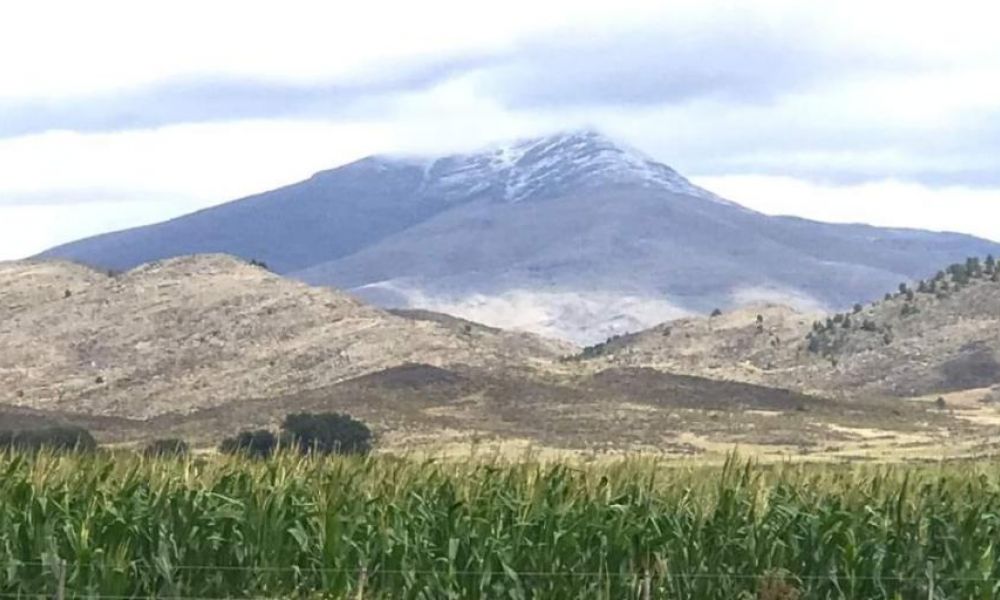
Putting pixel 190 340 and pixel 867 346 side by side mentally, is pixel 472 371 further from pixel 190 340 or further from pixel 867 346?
pixel 867 346

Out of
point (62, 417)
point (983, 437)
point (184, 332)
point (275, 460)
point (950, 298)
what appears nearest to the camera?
point (275, 460)

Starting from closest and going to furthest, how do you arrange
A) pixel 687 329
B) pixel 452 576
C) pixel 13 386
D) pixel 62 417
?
pixel 452 576
pixel 62 417
pixel 13 386
pixel 687 329

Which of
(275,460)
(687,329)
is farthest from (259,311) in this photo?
(275,460)

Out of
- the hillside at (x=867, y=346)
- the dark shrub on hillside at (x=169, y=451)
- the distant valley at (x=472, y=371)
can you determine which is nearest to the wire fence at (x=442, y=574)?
the dark shrub on hillside at (x=169, y=451)

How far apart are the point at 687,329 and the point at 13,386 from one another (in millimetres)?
40962

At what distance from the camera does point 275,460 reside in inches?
679

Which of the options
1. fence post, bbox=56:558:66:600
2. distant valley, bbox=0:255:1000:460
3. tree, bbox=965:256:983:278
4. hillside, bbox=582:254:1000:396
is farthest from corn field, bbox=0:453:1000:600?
tree, bbox=965:256:983:278

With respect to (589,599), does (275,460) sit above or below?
above

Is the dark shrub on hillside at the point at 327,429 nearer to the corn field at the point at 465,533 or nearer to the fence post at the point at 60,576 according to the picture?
the corn field at the point at 465,533

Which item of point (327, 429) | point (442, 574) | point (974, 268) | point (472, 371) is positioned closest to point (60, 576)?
point (442, 574)

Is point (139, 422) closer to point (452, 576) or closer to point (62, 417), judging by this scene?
point (62, 417)

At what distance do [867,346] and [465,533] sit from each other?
74.3 meters

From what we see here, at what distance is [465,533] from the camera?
53.7 ft

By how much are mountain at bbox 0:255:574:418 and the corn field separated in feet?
178
